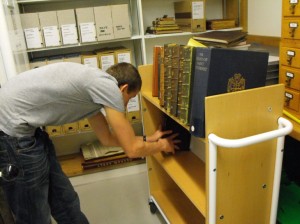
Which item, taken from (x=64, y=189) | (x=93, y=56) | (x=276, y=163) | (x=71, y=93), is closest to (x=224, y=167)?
(x=276, y=163)

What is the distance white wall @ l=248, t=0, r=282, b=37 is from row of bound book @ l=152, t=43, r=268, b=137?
3.69 feet

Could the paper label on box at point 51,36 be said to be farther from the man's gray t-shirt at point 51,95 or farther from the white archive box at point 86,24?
the man's gray t-shirt at point 51,95

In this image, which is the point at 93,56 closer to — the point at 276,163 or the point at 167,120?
the point at 167,120

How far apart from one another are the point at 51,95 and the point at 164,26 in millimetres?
1386

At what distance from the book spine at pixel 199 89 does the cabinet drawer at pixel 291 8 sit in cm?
46

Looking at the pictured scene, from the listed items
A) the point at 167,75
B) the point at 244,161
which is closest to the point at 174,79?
the point at 167,75

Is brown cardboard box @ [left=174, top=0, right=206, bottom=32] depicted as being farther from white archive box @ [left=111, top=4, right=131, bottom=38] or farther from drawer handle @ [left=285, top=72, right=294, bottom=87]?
drawer handle @ [left=285, top=72, right=294, bottom=87]

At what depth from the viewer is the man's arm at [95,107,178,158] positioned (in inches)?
50.6

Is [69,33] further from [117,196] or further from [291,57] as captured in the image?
[291,57]

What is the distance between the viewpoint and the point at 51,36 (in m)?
2.15

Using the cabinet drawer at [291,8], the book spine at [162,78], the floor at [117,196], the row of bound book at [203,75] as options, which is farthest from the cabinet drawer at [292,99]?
the floor at [117,196]

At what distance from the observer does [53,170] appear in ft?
5.10

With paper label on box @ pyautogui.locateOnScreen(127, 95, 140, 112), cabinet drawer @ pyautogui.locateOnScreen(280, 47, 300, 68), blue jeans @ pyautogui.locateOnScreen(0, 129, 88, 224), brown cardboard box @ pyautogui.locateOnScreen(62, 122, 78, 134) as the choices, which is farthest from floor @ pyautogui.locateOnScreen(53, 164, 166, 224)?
cabinet drawer @ pyautogui.locateOnScreen(280, 47, 300, 68)

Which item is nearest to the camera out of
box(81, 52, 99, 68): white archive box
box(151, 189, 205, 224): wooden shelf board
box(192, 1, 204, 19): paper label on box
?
box(151, 189, 205, 224): wooden shelf board
